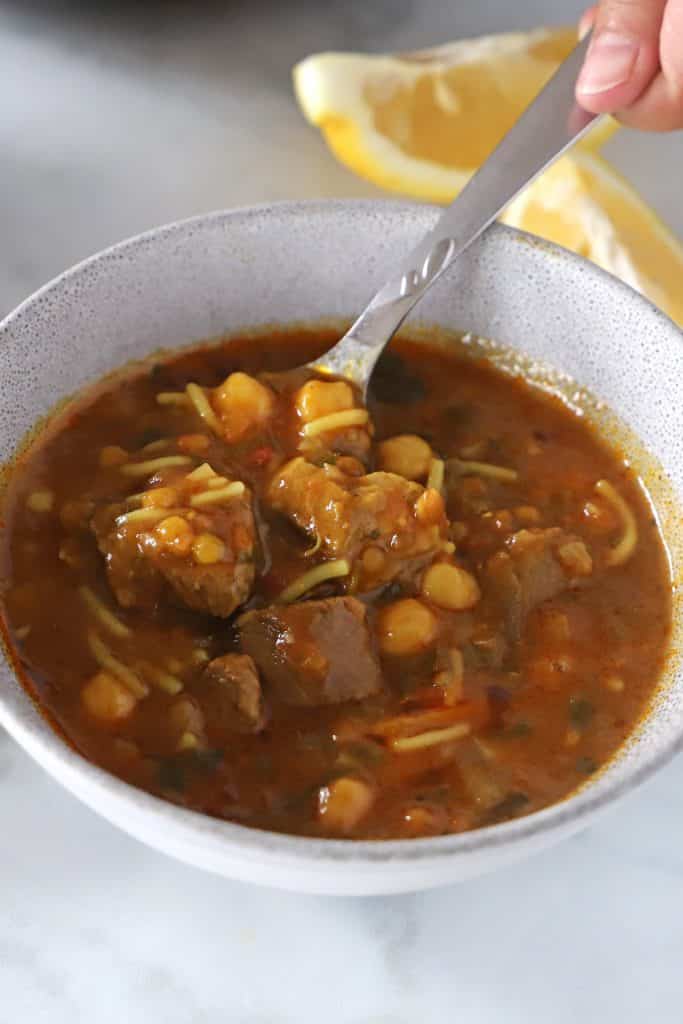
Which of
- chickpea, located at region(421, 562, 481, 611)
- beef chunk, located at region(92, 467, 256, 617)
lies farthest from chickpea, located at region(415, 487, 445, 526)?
beef chunk, located at region(92, 467, 256, 617)

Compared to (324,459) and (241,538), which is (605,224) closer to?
(324,459)

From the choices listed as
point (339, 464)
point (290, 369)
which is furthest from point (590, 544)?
point (290, 369)

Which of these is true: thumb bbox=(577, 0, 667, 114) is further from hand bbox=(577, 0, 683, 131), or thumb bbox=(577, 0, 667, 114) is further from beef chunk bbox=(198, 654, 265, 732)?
beef chunk bbox=(198, 654, 265, 732)

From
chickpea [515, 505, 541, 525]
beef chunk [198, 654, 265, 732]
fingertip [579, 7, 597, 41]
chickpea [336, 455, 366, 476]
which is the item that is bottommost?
beef chunk [198, 654, 265, 732]

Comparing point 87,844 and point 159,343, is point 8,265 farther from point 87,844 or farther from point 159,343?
point 87,844

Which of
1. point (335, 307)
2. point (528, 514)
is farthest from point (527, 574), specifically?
point (335, 307)

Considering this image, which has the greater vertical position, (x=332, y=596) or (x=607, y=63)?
(x=607, y=63)
